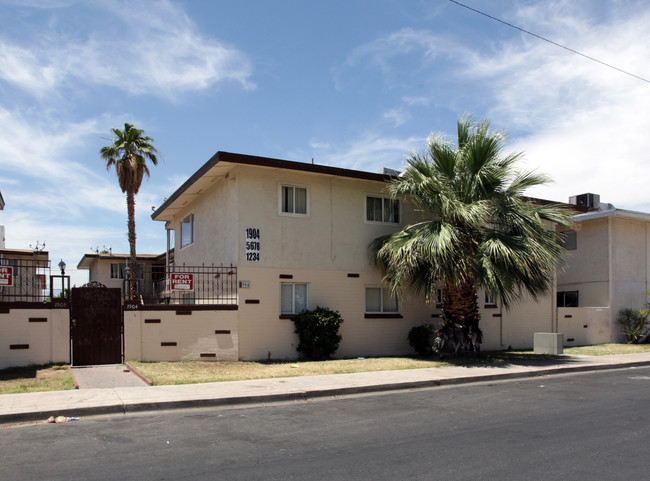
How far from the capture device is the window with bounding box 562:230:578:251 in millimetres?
24672

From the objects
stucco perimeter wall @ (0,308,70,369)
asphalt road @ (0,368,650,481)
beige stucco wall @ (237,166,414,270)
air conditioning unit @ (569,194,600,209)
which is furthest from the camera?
air conditioning unit @ (569,194,600,209)

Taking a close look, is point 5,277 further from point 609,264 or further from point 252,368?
point 609,264

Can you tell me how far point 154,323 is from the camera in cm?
1516

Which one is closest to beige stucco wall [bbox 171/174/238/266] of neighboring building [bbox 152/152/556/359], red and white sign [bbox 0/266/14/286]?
neighboring building [bbox 152/152/556/359]

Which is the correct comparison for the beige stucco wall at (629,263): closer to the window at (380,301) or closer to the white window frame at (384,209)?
the white window frame at (384,209)

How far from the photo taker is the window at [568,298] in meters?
24.8

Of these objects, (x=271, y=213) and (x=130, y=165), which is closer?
(x=271, y=213)

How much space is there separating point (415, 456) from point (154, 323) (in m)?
10.2

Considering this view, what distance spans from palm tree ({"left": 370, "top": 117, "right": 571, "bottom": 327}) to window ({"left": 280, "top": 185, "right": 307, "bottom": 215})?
2745 mm

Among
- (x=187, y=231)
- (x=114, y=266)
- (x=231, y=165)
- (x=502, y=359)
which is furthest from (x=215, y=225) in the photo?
(x=114, y=266)

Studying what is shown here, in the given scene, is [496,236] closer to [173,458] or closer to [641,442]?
[641,442]

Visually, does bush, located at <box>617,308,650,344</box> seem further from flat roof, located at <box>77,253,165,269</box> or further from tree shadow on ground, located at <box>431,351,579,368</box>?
flat roof, located at <box>77,253,165,269</box>

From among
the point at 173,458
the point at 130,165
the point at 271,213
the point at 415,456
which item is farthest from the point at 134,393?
the point at 130,165

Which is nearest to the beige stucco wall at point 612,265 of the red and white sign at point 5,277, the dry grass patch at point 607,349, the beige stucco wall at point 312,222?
the dry grass patch at point 607,349
